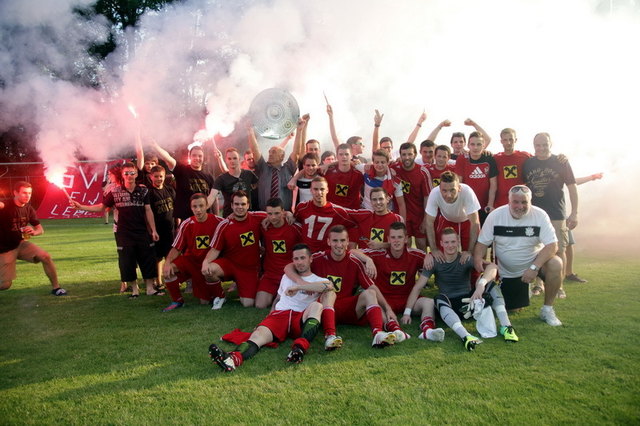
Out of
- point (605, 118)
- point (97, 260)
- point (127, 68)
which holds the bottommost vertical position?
point (97, 260)

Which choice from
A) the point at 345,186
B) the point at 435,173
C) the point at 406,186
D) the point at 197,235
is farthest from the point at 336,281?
the point at 435,173

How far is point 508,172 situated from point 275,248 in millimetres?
3534

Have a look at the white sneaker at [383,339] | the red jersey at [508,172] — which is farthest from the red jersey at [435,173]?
the white sneaker at [383,339]

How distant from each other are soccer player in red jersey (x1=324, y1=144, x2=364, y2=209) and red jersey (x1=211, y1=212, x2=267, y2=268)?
1.05 m

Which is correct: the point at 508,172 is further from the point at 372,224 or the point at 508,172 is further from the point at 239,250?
the point at 239,250

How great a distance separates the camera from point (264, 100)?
41.8 ft

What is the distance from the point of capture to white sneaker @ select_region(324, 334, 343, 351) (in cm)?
400

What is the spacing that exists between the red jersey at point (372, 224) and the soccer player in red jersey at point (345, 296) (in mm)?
683

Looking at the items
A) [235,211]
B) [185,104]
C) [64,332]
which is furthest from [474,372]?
[185,104]

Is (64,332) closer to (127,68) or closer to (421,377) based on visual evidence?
(421,377)

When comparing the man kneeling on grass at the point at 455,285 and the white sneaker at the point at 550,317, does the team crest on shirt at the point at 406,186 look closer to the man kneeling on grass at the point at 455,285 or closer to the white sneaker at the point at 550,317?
the man kneeling on grass at the point at 455,285

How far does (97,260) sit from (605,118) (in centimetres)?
1600

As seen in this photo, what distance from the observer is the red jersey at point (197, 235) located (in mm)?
6109

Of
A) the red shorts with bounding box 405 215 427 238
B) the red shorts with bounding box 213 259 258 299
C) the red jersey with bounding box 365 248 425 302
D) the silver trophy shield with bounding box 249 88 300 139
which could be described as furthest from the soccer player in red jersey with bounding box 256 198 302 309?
the silver trophy shield with bounding box 249 88 300 139
